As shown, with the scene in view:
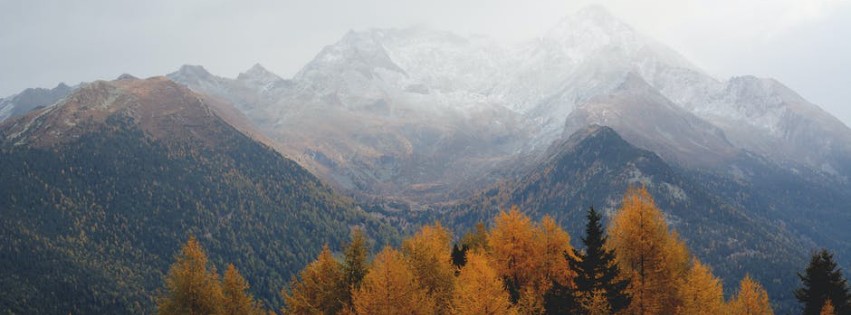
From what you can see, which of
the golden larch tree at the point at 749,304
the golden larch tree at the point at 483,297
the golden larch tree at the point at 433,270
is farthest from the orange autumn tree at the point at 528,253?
the golden larch tree at the point at 749,304

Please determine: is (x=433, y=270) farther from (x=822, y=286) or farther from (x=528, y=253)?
(x=822, y=286)

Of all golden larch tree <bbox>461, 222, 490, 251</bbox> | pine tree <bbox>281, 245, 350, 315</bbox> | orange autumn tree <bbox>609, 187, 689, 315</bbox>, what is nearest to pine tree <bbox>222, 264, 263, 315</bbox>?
pine tree <bbox>281, 245, 350, 315</bbox>

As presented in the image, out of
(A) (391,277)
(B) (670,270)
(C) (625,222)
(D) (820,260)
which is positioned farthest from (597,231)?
(D) (820,260)

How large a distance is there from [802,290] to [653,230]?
20434mm

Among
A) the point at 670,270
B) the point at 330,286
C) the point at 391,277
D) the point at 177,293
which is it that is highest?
the point at 670,270

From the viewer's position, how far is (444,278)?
6144 cm

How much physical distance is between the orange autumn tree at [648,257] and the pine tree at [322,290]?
2478 centimetres

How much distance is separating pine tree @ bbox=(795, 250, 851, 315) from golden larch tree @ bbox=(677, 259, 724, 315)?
10.9 metres

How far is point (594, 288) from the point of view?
51469 mm

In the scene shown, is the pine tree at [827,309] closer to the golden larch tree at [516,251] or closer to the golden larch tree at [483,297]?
the golden larch tree at [516,251]

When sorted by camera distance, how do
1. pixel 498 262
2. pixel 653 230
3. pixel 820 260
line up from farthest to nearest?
pixel 498 262, pixel 820 260, pixel 653 230

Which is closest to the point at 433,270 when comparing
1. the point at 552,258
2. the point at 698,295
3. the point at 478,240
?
the point at 552,258

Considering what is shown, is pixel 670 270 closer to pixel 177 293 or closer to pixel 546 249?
pixel 546 249

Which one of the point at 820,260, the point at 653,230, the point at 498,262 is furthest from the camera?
the point at 498,262
